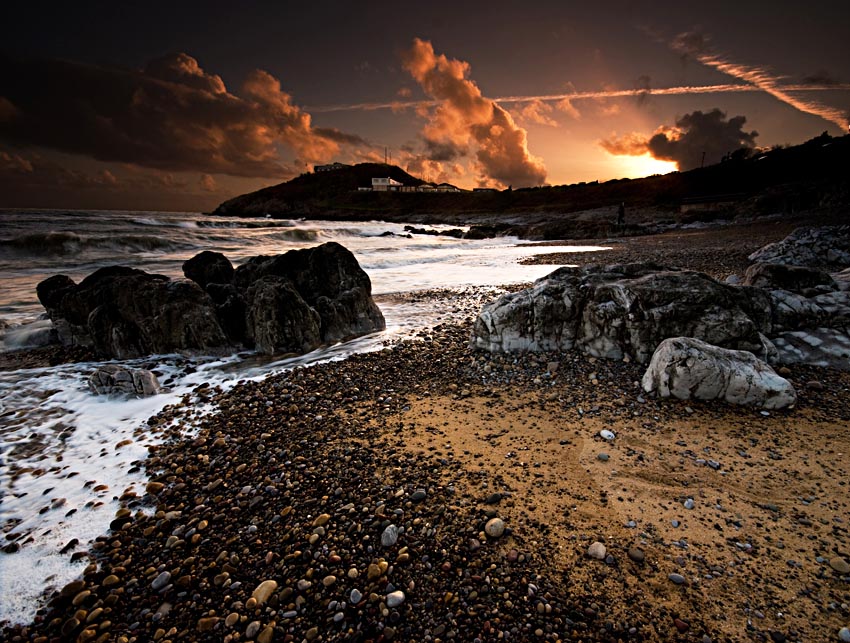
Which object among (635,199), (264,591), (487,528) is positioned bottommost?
(264,591)

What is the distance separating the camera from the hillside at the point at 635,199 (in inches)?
1538

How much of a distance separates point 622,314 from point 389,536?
4860mm

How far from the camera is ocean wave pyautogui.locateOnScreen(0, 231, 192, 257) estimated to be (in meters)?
23.9

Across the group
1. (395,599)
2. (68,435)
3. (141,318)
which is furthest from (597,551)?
(141,318)

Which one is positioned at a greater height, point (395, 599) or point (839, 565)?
point (839, 565)

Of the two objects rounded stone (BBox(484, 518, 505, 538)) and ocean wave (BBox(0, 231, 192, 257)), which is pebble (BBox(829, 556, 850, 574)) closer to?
rounded stone (BBox(484, 518, 505, 538))

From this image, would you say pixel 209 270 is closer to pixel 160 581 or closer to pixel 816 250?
pixel 160 581

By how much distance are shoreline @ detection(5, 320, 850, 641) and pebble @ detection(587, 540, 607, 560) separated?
0.07 meters

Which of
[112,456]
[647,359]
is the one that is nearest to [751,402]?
[647,359]

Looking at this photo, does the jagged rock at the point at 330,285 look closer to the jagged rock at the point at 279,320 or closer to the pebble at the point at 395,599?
the jagged rock at the point at 279,320

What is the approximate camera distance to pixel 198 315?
25.5ft

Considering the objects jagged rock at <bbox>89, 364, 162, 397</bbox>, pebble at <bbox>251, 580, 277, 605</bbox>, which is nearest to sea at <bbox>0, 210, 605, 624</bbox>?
jagged rock at <bbox>89, 364, 162, 397</bbox>

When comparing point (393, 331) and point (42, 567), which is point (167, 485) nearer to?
point (42, 567)

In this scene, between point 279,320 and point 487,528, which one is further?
point 279,320
